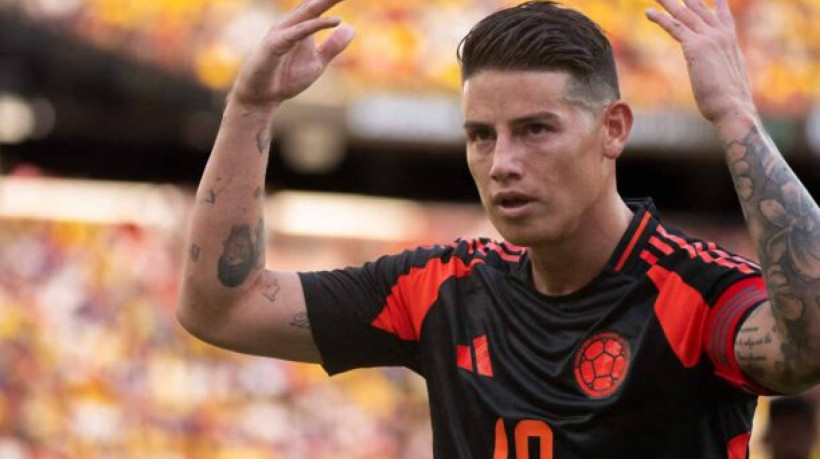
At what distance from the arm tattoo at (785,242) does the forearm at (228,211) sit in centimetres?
117

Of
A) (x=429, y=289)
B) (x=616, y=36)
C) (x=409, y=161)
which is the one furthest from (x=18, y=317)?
(x=429, y=289)

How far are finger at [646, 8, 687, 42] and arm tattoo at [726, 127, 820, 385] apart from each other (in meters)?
0.25

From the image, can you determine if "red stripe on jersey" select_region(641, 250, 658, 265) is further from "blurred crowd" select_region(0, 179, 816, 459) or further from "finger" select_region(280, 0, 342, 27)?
"blurred crowd" select_region(0, 179, 816, 459)

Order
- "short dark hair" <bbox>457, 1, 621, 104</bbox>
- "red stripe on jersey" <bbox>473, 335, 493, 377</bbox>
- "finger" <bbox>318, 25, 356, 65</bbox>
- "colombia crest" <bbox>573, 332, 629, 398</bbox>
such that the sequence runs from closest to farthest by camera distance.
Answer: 1. "colombia crest" <bbox>573, 332, 629, 398</bbox>
2. "short dark hair" <bbox>457, 1, 621, 104</bbox>
3. "red stripe on jersey" <bbox>473, 335, 493, 377</bbox>
4. "finger" <bbox>318, 25, 356, 65</bbox>

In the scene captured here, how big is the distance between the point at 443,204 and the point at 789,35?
352cm

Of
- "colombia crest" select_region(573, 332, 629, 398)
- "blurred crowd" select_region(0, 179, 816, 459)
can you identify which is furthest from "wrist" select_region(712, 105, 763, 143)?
"blurred crowd" select_region(0, 179, 816, 459)

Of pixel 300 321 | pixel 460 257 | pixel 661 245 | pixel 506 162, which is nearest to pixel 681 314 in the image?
pixel 661 245

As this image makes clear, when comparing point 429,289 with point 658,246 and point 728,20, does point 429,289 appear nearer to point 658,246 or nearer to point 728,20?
point 658,246

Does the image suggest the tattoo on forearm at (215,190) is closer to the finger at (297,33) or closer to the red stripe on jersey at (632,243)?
the finger at (297,33)

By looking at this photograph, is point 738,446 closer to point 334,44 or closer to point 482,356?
point 482,356

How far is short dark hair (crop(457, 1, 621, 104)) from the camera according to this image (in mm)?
3658

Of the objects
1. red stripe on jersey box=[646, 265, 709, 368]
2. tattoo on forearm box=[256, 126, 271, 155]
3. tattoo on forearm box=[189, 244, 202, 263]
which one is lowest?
red stripe on jersey box=[646, 265, 709, 368]

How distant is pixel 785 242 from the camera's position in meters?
3.28

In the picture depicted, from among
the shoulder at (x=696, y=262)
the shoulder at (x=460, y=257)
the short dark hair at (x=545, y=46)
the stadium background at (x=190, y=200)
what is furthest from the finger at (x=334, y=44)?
the stadium background at (x=190, y=200)
